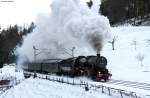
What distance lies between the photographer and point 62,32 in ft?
190

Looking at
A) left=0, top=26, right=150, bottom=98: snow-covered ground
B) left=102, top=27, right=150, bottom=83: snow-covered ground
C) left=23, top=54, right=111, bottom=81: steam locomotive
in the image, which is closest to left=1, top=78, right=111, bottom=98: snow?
left=0, top=26, right=150, bottom=98: snow-covered ground

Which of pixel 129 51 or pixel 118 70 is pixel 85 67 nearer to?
pixel 118 70

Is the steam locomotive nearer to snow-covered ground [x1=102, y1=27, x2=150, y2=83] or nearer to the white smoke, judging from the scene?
the white smoke

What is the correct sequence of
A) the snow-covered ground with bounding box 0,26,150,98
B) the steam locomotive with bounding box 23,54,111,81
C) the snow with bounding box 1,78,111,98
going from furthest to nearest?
1. the steam locomotive with bounding box 23,54,111,81
2. the snow-covered ground with bounding box 0,26,150,98
3. the snow with bounding box 1,78,111,98

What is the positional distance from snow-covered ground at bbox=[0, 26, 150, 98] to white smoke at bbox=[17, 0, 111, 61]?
5.29 metres

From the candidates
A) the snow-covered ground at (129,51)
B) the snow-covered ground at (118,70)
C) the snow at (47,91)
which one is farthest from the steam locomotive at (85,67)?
the snow-covered ground at (129,51)

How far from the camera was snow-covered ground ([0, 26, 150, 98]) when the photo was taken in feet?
102

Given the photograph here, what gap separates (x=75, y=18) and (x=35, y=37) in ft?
44.1

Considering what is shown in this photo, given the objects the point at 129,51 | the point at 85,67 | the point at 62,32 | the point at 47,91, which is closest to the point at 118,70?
the point at 62,32

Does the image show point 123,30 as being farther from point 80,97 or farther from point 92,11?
point 80,97

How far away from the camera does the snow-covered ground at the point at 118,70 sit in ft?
102

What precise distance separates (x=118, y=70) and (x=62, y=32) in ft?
34.0

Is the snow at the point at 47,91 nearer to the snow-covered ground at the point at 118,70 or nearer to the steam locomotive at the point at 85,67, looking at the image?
the snow-covered ground at the point at 118,70

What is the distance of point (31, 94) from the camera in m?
34.8
